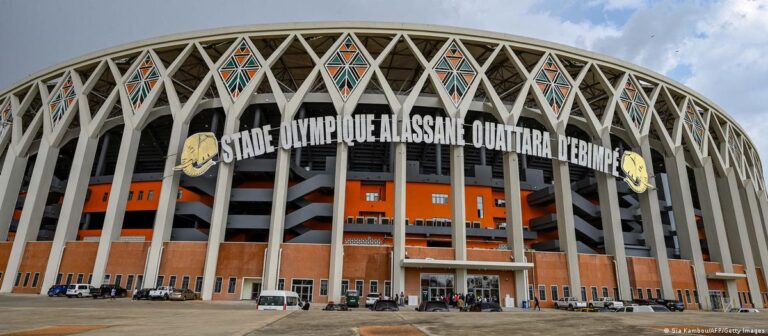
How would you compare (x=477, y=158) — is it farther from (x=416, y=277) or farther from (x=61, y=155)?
(x=61, y=155)

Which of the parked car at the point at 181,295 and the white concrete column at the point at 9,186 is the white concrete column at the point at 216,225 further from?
the white concrete column at the point at 9,186

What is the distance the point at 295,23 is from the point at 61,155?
138ft

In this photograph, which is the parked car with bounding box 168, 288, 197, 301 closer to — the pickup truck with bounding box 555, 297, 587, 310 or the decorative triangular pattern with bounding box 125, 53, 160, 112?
the decorative triangular pattern with bounding box 125, 53, 160, 112

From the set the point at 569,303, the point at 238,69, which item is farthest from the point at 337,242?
the point at 238,69

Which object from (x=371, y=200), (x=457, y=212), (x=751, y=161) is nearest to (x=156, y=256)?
(x=371, y=200)

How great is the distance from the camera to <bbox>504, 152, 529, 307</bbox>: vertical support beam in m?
36.2

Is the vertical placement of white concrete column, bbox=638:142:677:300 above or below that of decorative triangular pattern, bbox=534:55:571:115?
below

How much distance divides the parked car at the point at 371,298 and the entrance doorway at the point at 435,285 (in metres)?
3.97

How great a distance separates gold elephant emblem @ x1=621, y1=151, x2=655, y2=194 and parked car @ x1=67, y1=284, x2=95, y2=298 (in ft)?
158

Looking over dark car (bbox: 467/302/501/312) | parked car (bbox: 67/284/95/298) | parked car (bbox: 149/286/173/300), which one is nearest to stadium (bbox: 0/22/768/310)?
parked car (bbox: 67/284/95/298)

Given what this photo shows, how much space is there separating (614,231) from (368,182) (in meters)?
25.0

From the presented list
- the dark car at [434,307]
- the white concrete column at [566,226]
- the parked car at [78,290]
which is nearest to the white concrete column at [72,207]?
the parked car at [78,290]

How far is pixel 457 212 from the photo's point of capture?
118ft

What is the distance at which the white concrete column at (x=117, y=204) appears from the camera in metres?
36.8
